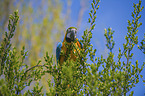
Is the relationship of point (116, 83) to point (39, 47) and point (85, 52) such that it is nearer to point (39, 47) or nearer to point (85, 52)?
point (85, 52)

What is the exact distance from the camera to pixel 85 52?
6.25ft

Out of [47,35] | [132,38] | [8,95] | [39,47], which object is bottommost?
[8,95]

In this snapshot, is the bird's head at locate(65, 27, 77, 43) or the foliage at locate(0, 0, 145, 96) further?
the bird's head at locate(65, 27, 77, 43)

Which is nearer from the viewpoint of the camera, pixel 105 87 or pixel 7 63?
pixel 105 87

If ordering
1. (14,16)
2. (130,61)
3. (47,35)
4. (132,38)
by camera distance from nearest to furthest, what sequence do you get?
(130,61), (132,38), (14,16), (47,35)

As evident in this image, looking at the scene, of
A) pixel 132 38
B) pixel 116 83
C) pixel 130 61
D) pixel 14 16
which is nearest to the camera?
pixel 116 83

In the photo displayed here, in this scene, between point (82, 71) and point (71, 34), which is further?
point (71, 34)

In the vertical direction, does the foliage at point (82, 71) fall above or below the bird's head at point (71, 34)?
below

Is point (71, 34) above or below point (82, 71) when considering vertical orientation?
above

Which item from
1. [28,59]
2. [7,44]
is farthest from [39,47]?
[7,44]

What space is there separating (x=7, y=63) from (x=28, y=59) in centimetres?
448

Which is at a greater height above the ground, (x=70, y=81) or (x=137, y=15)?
(x=137, y=15)

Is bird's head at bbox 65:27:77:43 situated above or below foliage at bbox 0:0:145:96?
above

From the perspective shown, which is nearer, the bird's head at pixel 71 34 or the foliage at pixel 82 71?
the foliage at pixel 82 71
